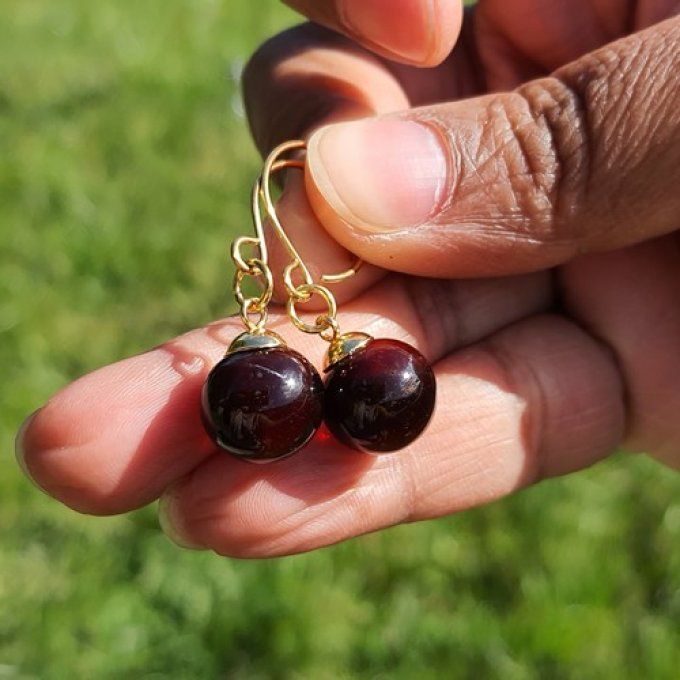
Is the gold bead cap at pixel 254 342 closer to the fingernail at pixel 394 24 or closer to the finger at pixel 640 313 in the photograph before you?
the fingernail at pixel 394 24

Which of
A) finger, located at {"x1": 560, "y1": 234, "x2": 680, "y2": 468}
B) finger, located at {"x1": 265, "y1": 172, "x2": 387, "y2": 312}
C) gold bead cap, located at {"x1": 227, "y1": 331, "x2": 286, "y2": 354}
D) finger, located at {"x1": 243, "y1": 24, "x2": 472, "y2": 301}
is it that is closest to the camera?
gold bead cap, located at {"x1": 227, "y1": 331, "x2": 286, "y2": 354}

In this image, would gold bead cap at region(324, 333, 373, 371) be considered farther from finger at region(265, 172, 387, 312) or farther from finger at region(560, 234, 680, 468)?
finger at region(560, 234, 680, 468)

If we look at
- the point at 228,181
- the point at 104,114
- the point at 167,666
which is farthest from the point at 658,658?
the point at 104,114

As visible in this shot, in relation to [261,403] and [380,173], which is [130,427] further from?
[380,173]

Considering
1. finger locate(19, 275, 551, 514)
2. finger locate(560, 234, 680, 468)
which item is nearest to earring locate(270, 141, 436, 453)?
finger locate(19, 275, 551, 514)

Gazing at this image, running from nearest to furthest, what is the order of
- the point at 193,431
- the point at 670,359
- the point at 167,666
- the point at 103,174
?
the point at 193,431, the point at 670,359, the point at 167,666, the point at 103,174

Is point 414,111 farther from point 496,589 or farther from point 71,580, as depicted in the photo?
point 71,580
